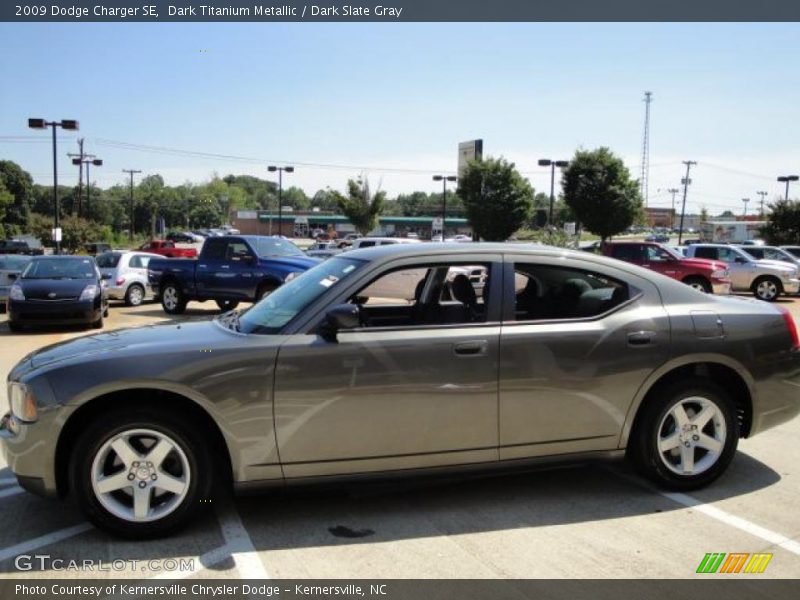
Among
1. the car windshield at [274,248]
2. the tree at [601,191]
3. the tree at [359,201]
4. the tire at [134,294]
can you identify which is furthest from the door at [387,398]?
the tree at [359,201]

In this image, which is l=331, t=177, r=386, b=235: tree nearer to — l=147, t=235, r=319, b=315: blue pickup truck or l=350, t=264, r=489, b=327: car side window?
l=147, t=235, r=319, b=315: blue pickup truck

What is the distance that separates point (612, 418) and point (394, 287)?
162cm

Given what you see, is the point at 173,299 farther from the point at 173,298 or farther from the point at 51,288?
the point at 51,288

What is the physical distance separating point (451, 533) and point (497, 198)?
45.2 meters

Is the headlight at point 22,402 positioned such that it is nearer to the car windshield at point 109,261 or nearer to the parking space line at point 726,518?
the parking space line at point 726,518

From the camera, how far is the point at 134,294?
18.3 metres

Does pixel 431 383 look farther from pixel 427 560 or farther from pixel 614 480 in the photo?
pixel 614 480

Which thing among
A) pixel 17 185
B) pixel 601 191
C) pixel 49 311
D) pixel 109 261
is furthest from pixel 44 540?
pixel 17 185

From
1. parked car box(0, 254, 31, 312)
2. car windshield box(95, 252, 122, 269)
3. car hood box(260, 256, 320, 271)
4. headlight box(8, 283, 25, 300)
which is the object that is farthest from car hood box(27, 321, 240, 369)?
car windshield box(95, 252, 122, 269)

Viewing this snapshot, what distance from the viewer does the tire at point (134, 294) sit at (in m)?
18.2

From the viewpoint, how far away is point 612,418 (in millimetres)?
4176

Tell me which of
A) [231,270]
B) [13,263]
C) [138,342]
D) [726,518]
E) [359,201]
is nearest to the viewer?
[138,342]

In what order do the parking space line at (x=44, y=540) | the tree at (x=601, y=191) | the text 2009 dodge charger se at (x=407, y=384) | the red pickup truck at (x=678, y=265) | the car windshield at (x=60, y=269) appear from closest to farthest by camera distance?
1. the parking space line at (x=44, y=540)
2. the text 2009 dodge charger se at (x=407, y=384)
3. the car windshield at (x=60, y=269)
4. the red pickup truck at (x=678, y=265)
5. the tree at (x=601, y=191)

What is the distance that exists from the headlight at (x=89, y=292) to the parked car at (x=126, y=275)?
4.79 meters
